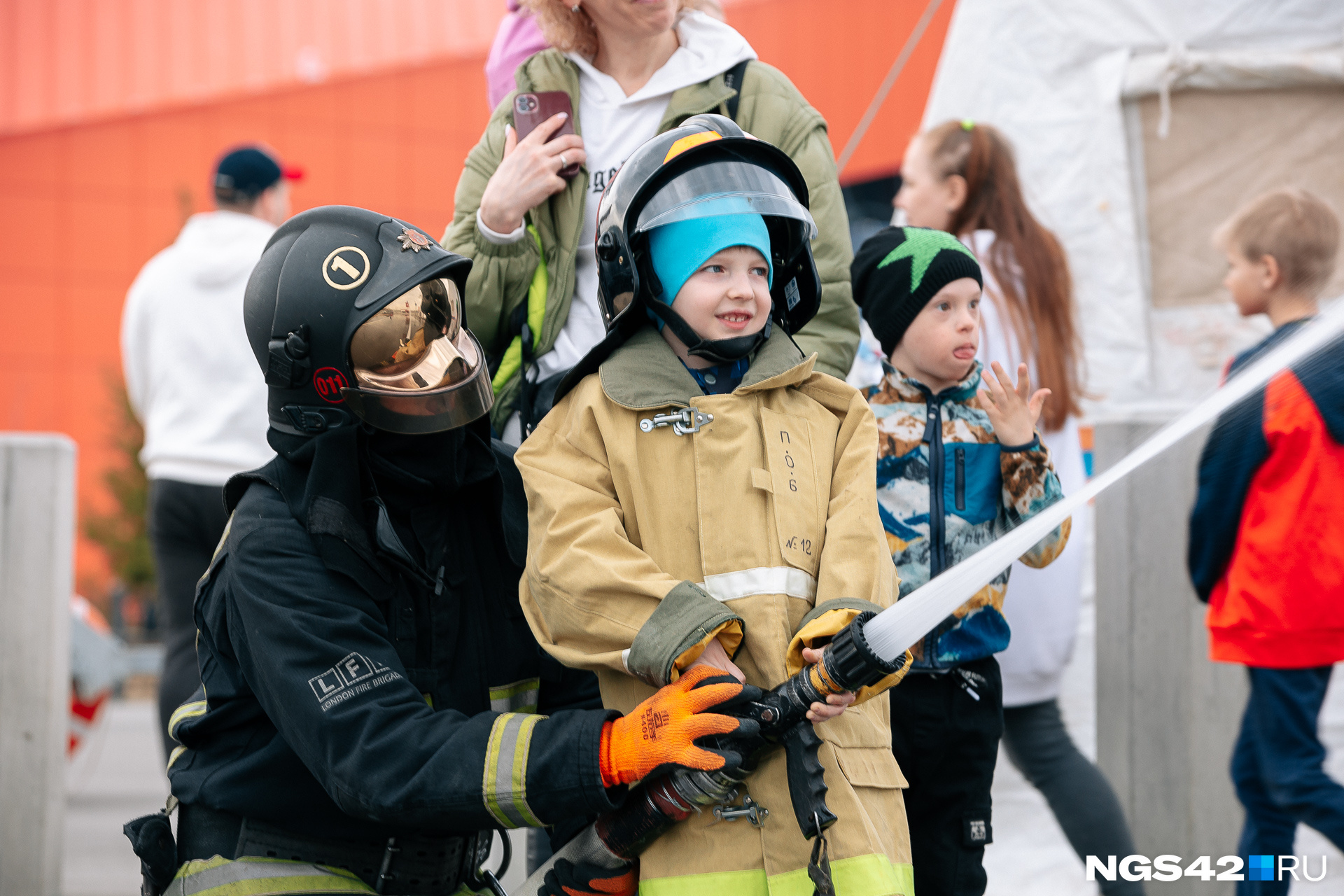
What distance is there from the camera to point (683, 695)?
1976mm

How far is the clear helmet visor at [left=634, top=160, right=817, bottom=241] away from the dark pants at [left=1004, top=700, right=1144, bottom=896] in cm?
178

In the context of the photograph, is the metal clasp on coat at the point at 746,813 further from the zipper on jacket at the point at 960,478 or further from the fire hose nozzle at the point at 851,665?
the zipper on jacket at the point at 960,478

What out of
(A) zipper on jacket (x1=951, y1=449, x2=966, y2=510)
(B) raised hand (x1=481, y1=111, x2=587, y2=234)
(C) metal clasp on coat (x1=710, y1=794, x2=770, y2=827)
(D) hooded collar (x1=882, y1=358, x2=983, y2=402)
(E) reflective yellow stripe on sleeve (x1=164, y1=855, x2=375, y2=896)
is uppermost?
(B) raised hand (x1=481, y1=111, x2=587, y2=234)

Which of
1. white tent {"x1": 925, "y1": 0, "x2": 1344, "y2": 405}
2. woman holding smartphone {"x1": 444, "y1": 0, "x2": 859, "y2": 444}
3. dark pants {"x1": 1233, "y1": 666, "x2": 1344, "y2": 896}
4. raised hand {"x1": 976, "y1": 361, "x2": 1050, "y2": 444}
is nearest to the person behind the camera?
raised hand {"x1": 976, "y1": 361, "x2": 1050, "y2": 444}

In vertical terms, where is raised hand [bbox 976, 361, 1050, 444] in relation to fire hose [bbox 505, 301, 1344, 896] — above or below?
above

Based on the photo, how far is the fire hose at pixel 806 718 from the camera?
1.93m

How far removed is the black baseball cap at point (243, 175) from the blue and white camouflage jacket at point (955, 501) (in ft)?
9.51

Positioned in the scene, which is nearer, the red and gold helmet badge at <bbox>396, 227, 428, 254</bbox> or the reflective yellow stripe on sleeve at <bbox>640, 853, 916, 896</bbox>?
the reflective yellow stripe on sleeve at <bbox>640, 853, 916, 896</bbox>

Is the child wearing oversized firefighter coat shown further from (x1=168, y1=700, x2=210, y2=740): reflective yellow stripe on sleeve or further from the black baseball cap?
the black baseball cap

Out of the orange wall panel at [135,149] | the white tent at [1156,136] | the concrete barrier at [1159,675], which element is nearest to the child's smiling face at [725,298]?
the concrete barrier at [1159,675]

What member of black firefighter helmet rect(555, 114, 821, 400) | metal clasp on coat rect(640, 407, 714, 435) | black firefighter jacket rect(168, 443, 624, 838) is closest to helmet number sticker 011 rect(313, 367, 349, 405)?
black firefighter jacket rect(168, 443, 624, 838)

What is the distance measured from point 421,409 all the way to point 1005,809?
3200 millimetres

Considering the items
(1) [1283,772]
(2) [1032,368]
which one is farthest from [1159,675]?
(2) [1032,368]

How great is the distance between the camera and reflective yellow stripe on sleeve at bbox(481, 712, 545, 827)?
6.75 feet
